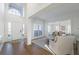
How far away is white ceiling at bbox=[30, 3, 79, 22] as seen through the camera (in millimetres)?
2076

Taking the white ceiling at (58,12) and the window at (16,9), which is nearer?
the white ceiling at (58,12)

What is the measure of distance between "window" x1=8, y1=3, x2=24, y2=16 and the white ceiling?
34 cm

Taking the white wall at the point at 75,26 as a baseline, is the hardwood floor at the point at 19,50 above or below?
below

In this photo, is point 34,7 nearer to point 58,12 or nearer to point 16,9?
point 16,9

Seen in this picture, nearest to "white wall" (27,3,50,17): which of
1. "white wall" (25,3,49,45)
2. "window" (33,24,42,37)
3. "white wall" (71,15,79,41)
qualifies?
"white wall" (25,3,49,45)

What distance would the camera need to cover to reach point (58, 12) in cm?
219

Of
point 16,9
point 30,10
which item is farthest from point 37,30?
point 16,9

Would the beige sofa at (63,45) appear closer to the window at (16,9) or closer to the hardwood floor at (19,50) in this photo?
the hardwood floor at (19,50)

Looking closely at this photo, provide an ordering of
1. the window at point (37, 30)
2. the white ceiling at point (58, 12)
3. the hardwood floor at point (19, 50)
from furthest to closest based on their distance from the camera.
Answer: the window at point (37, 30) < the hardwood floor at point (19, 50) < the white ceiling at point (58, 12)

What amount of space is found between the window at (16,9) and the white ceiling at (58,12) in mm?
344

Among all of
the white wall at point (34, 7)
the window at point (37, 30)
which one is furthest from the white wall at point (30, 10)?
the window at point (37, 30)

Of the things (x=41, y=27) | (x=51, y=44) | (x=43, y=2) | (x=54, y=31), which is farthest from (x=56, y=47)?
(x=43, y=2)

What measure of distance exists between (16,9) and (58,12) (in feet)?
2.86

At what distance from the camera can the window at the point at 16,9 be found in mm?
2215
